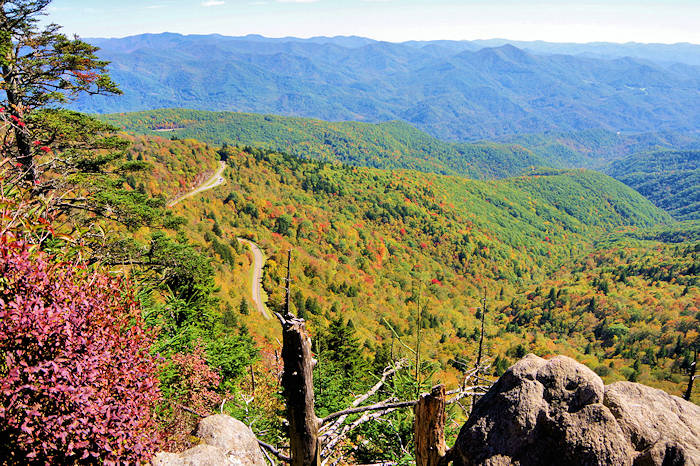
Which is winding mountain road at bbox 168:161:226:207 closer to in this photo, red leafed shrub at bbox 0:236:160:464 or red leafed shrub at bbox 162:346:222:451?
red leafed shrub at bbox 162:346:222:451

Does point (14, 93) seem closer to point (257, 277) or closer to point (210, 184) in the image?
point (257, 277)

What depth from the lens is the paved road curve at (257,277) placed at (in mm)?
44375

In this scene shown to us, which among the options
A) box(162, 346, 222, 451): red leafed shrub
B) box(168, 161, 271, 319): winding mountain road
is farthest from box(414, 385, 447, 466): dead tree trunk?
box(168, 161, 271, 319): winding mountain road

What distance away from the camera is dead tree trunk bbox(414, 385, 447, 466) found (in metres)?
4.21

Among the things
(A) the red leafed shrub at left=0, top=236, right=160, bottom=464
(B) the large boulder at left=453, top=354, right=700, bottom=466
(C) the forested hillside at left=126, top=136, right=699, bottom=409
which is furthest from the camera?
(C) the forested hillside at left=126, top=136, right=699, bottom=409

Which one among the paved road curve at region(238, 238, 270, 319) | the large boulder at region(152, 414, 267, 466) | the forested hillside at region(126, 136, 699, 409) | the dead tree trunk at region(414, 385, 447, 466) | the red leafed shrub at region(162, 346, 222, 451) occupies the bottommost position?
the forested hillside at region(126, 136, 699, 409)

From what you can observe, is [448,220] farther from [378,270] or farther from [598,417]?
[598,417]

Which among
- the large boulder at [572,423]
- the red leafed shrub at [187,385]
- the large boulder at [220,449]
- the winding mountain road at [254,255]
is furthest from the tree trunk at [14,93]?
the winding mountain road at [254,255]

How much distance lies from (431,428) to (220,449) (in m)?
4.09

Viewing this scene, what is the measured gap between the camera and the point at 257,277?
50344mm

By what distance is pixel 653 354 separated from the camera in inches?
2569

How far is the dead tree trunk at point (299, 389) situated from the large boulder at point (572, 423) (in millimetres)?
1657

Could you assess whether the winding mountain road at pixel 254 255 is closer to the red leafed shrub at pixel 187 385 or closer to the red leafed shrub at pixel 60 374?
the red leafed shrub at pixel 187 385

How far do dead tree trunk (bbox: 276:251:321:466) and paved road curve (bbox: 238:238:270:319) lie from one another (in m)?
32.9
